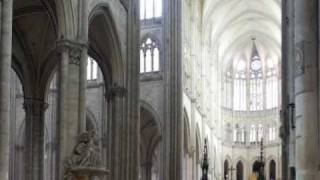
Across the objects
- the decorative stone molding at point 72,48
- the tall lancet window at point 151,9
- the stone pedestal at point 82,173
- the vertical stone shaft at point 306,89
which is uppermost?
the tall lancet window at point 151,9

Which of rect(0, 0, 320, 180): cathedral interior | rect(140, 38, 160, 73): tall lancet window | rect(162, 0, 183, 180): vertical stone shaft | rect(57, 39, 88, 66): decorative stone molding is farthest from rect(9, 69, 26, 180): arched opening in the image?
rect(57, 39, 88, 66): decorative stone molding

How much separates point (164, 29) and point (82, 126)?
2119 cm

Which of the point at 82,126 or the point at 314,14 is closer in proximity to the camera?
the point at 314,14

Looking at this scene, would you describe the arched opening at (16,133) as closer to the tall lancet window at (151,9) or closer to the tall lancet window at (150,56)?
the tall lancet window at (150,56)

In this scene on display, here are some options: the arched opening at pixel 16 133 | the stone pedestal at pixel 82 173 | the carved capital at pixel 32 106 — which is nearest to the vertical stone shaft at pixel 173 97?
the arched opening at pixel 16 133

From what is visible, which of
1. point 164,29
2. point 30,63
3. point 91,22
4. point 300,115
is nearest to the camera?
point 300,115

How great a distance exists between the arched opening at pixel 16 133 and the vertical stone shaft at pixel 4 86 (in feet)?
71.1

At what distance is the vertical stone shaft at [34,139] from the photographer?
111 ft

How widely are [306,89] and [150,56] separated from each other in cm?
3460

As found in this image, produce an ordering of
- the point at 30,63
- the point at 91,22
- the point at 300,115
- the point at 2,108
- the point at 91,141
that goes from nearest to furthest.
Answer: the point at 300,115 → the point at 2,108 → the point at 91,141 → the point at 91,22 → the point at 30,63

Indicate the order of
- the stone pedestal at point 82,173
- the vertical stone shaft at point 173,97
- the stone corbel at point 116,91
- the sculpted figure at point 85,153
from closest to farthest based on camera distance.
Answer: the stone pedestal at point 82,173 < the sculpted figure at point 85,153 < the stone corbel at point 116,91 < the vertical stone shaft at point 173,97

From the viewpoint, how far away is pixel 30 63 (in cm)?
3538

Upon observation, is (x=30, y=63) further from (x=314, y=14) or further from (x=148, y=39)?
(x=314, y=14)

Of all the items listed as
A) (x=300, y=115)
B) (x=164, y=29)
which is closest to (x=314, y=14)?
(x=300, y=115)
